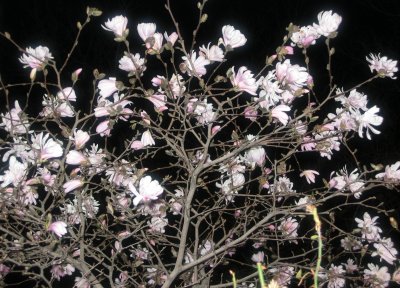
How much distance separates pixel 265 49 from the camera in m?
6.38

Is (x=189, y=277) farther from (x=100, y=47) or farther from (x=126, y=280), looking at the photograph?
(x=100, y=47)

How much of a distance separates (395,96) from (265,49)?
193cm

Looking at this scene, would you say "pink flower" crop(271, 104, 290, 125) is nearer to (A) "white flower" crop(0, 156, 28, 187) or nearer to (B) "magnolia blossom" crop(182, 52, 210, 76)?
(B) "magnolia blossom" crop(182, 52, 210, 76)

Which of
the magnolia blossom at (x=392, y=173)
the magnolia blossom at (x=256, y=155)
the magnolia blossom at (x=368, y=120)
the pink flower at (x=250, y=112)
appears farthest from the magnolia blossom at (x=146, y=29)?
the magnolia blossom at (x=392, y=173)

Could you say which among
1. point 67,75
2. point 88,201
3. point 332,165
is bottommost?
point 332,165

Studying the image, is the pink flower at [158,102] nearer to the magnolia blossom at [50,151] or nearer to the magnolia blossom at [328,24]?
the magnolia blossom at [50,151]

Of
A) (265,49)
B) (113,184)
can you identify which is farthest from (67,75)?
(113,184)

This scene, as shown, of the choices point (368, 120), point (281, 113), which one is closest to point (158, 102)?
point (281, 113)

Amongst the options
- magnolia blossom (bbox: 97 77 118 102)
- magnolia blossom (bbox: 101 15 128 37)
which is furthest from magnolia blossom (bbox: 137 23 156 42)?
magnolia blossom (bbox: 97 77 118 102)

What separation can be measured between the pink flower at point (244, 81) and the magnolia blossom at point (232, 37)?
13cm

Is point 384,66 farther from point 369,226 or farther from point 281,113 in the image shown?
point 369,226

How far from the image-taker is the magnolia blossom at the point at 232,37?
5.75 feet

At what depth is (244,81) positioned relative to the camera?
1.71 meters

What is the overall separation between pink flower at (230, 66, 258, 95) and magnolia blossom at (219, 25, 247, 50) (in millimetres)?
132
